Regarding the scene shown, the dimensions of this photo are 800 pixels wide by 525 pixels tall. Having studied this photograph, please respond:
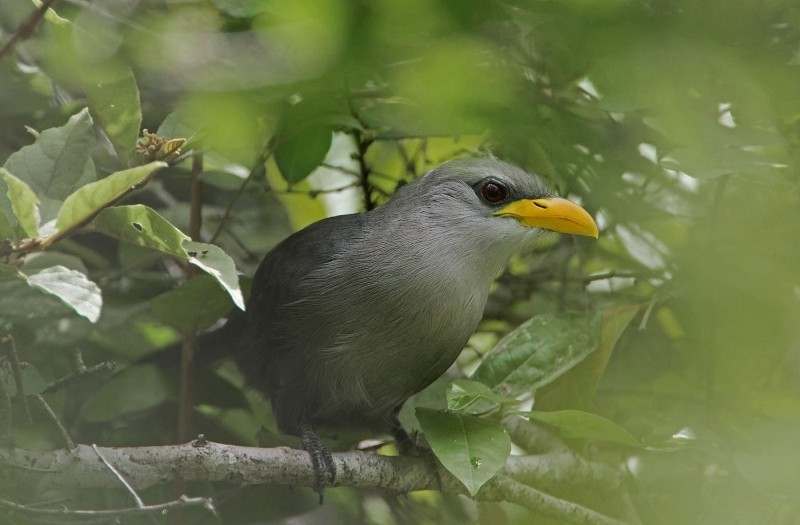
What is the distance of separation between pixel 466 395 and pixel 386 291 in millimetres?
702

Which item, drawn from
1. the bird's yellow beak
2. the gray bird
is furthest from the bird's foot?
the bird's yellow beak

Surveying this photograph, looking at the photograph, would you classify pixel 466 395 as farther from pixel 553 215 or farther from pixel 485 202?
pixel 485 202

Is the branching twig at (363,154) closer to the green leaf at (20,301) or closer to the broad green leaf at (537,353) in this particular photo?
the broad green leaf at (537,353)

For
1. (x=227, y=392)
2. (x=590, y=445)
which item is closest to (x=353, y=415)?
(x=227, y=392)

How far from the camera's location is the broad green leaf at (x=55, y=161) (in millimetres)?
2631

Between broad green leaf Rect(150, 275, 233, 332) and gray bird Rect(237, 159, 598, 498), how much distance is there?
24 cm

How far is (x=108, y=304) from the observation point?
3869mm

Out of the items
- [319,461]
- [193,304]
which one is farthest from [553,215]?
[193,304]

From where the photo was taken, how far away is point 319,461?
322 cm

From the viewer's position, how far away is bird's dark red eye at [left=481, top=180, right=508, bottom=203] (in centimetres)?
360

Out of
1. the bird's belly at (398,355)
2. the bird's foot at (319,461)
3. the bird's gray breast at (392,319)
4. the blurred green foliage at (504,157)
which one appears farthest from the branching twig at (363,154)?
the bird's foot at (319,461)

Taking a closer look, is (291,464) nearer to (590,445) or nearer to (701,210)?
(590,445)

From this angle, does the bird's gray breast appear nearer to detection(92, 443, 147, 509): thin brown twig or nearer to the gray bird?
the gray bird

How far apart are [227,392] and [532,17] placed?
239 cm
